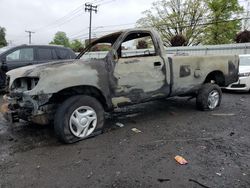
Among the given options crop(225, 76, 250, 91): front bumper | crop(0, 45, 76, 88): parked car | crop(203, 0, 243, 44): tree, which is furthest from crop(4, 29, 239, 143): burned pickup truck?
crop(203, 0, 243, 44): tree

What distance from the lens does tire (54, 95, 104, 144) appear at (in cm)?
404

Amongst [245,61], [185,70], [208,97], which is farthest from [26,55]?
[245,61]

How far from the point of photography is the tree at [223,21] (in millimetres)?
35438

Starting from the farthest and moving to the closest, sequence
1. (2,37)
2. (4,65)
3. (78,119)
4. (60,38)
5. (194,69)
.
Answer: (60,38), (2,37), (4,65), (194,69), (78,119)

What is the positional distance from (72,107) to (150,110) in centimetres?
287

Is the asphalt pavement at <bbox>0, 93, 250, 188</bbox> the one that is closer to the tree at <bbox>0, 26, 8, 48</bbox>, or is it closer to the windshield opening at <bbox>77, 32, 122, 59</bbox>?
the windshield opening at <bbox>77, 32, 122, 59</bbox>

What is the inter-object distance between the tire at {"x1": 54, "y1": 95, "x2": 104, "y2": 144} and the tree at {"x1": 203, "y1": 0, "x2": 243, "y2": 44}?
114ft

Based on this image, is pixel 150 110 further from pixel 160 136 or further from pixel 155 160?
pixel 155 160

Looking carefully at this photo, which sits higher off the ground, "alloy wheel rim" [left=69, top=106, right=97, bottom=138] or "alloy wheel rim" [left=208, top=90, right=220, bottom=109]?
"alloy wheel rim" [left=208, top=90, right=220, bottom=109]

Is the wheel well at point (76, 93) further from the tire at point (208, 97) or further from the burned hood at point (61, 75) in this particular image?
the tire at point (208, 97)

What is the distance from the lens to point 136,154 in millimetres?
3791

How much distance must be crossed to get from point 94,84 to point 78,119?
2.09 ft

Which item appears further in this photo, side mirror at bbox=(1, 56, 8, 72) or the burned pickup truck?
side mirror at bbox=(1, 56, 8, 72)

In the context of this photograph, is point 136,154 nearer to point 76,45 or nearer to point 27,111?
point 27,111
